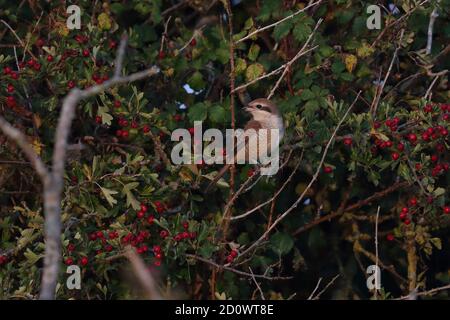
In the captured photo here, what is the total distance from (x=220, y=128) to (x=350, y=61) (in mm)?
1009

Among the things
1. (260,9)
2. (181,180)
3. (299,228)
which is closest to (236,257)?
(181,180)

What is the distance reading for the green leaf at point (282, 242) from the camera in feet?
21.7

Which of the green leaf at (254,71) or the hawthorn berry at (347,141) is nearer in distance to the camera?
the hawthorn berry at (347,141)

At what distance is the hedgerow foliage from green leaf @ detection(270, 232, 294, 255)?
0.4 inches

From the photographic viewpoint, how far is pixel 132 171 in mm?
5785

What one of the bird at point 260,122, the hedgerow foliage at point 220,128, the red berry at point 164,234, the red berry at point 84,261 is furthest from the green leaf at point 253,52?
the red berry at point 84,261

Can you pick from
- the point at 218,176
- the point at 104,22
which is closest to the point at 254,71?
the point at 218,176

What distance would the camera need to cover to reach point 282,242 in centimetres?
664

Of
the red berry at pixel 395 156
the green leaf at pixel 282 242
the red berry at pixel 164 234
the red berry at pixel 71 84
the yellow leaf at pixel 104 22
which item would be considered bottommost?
the red berry at pixel 164 234

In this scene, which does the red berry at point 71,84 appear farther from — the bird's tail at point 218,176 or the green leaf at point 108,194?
the bird's tail at point 218,176

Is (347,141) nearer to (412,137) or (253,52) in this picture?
(412,137)

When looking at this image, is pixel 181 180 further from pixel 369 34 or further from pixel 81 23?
pixel 369 34

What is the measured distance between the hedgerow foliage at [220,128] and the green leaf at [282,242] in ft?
0.03

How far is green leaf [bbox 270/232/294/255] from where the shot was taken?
21.7 feet
